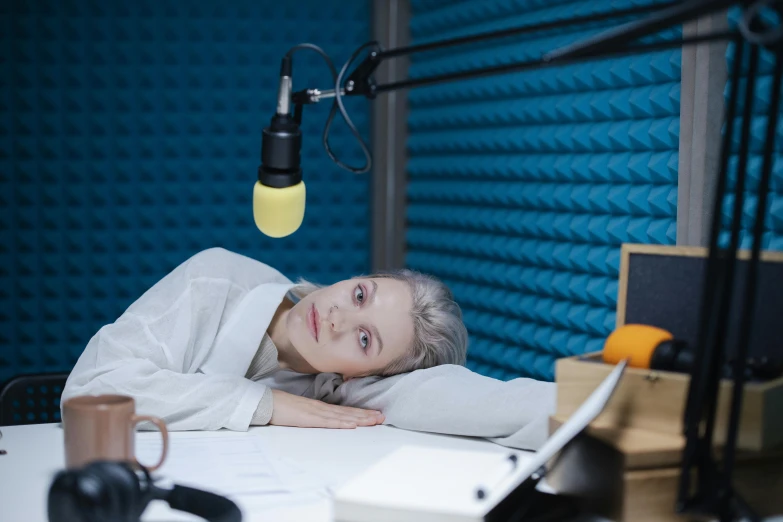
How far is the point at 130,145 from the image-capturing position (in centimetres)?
306

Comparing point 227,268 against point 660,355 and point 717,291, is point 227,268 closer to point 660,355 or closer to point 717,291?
point 660,355

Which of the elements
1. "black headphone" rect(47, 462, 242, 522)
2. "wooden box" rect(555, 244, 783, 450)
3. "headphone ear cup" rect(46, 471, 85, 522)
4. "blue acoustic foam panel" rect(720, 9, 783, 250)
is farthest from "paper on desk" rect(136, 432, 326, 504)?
"blue acoustic foam panel" rect(720, 9, 783, 250)

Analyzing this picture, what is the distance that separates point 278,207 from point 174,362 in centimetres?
41

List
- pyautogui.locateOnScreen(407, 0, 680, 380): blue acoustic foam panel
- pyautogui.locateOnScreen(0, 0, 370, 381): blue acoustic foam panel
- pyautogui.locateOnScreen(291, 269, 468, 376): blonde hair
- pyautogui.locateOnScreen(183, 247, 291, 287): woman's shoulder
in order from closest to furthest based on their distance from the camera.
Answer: pyautogui.locateOnScreen(291, 269, 468, 376): blonde hair
pyautogui.locateOnScreen(183, 247, 291, 287): woman's shoulder
pyautogui.locateOnScreen(407, 0, 680, 380): blue acoustic foam panel
pyautogui.locateOnScreen(0, 0, 370, 381): blue acoustic foam panel

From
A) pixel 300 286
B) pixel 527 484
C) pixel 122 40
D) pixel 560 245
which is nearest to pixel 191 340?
pixel 300 286

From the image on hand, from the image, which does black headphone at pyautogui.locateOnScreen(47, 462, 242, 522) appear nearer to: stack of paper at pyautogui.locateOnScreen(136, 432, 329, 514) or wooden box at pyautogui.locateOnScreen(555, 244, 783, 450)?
stack of paper at pyautogui.locateOnScreen(136, 432, 329, 514)

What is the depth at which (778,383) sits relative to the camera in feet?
3.88

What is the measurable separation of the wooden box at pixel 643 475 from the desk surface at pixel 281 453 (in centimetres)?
38

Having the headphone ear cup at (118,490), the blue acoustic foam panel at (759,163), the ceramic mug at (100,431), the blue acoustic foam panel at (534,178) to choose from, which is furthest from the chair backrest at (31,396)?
the blue acoustic foam panel at (759,163)

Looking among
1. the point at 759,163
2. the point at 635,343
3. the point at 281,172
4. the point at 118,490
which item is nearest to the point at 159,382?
the point at 281,172

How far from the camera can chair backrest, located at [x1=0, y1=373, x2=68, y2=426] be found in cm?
205

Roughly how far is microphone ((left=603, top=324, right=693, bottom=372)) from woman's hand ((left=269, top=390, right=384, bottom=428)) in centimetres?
63

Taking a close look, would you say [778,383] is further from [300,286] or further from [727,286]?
[300,286]

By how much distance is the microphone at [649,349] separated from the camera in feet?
4.15
